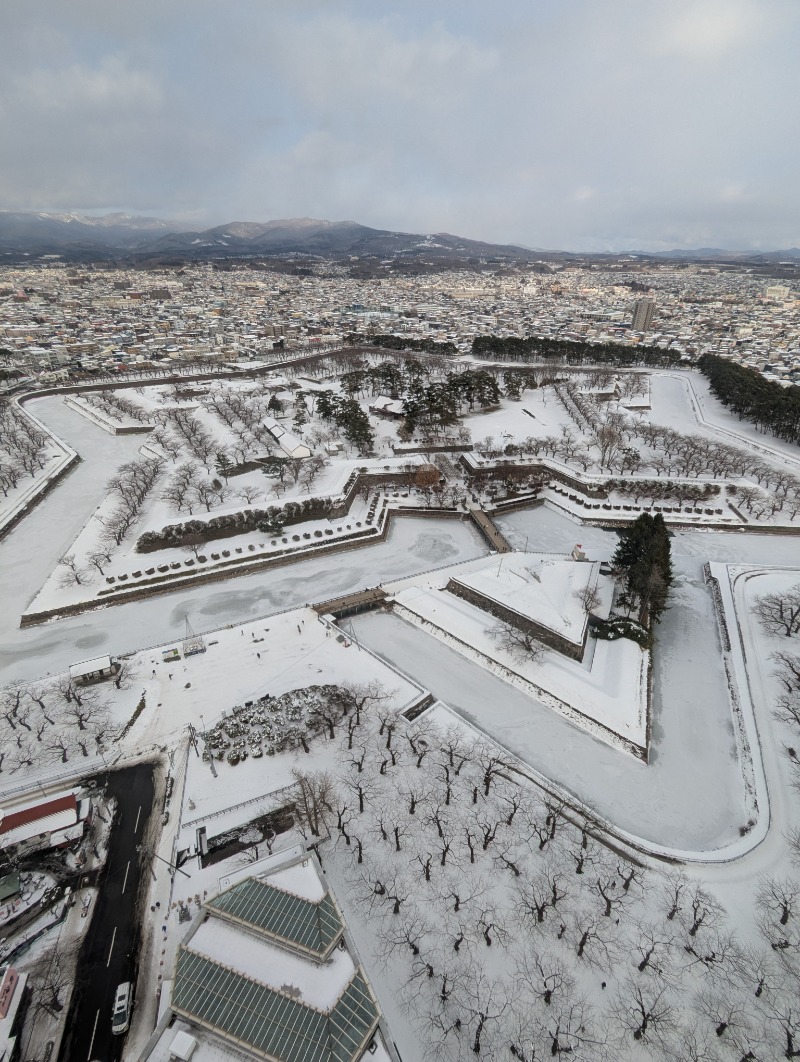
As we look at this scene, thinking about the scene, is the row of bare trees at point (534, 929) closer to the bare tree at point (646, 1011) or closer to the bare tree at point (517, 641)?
the bare tree at point (646, 1011)

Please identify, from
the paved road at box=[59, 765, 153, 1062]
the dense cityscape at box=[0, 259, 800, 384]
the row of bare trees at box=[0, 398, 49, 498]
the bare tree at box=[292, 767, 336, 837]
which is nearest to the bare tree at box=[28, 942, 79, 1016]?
the paved road at box=[59, 765, 153, 1062]

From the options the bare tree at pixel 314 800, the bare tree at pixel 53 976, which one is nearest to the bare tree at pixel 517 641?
the bare tree at pixel 314 800

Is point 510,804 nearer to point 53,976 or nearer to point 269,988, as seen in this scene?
point 269,988

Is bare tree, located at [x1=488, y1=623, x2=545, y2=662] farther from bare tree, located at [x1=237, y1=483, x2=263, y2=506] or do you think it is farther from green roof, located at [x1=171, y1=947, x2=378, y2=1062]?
bare tree, located at [x1=237, y1=483, x2=263, y2=506]

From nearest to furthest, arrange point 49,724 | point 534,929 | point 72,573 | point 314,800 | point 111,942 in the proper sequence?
point 111,942
point 534,929
point 314,800
point 49,724
point 72,573

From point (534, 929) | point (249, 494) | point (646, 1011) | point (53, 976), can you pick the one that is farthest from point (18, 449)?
point (646, 1011)

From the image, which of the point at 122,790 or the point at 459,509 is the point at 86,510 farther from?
the point at 459,509
